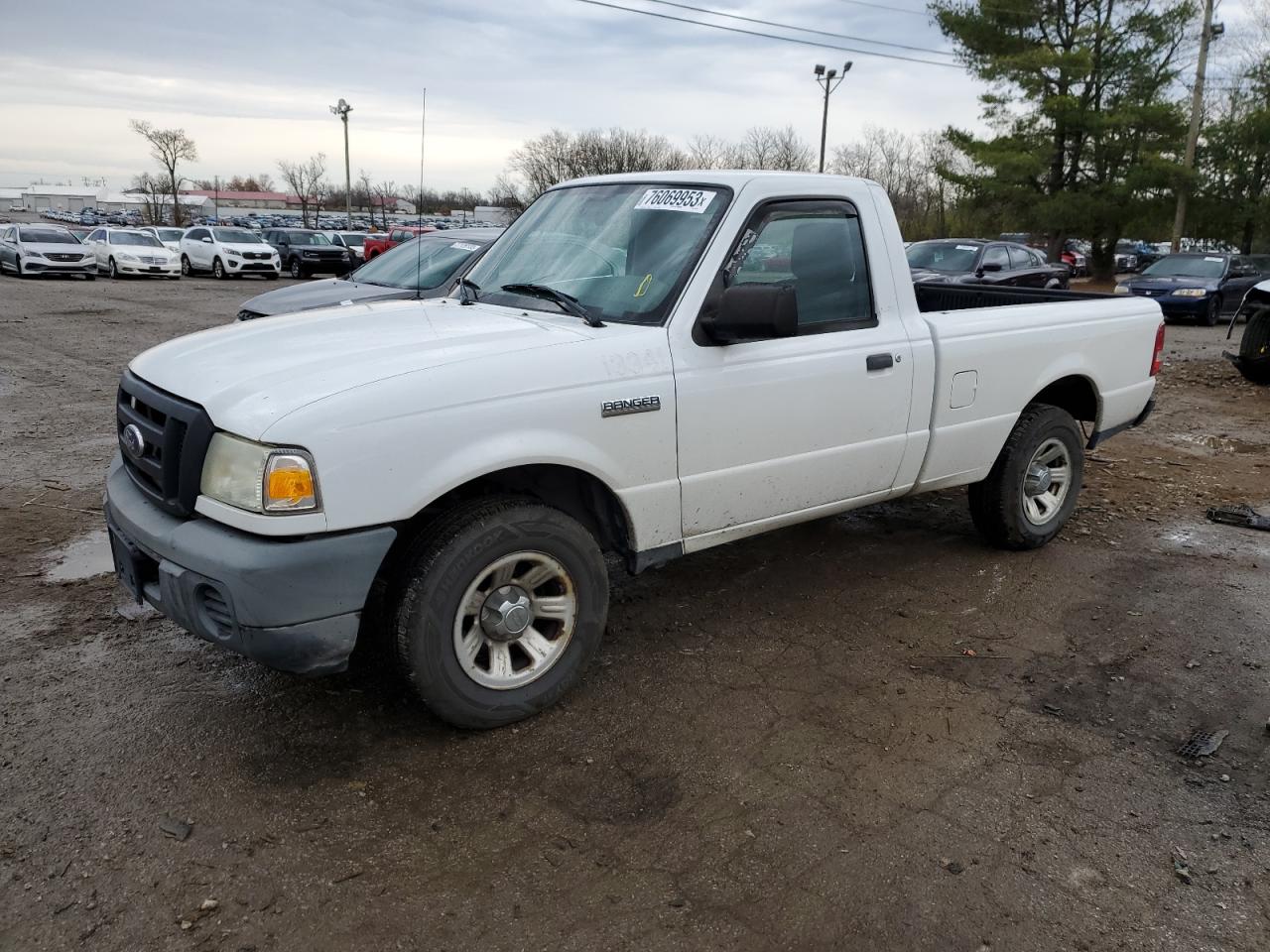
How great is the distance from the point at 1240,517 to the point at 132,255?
1107 inches

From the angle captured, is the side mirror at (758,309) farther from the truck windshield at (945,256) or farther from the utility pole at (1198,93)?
the utility pole at (1198,93)

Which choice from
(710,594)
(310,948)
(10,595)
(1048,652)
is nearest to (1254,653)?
(1048,652)

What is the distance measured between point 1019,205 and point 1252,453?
2661cm

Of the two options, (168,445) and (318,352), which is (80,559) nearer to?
(168,445)

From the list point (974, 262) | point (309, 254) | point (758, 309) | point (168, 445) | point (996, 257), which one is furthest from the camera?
point (309, 254)

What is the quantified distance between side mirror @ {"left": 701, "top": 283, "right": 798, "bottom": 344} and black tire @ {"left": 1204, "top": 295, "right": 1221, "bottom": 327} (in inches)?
753

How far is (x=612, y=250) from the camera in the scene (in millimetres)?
4109

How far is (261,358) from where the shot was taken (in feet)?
11.2

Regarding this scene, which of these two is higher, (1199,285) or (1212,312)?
(1199,285)

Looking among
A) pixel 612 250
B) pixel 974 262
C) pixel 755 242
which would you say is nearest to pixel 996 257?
pixel 974 262

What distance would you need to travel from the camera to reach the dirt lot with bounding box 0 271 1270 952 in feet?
8.77

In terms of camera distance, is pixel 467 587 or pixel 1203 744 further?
pixel 1203 744

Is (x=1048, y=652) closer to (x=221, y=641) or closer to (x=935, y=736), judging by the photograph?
(x=935, y=736)

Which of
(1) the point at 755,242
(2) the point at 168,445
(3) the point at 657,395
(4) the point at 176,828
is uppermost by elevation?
(1) the point at 755,242
